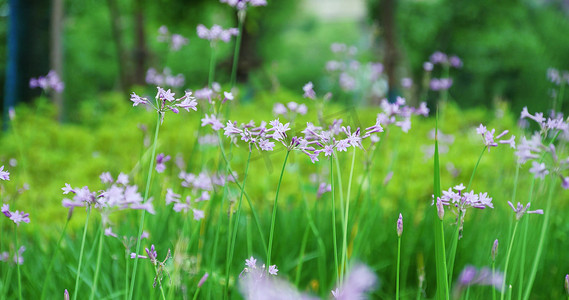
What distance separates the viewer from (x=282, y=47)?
25.2m

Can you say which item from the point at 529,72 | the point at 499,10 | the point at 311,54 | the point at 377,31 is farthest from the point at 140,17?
the point at 311,54

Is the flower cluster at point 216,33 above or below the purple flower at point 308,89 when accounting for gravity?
above

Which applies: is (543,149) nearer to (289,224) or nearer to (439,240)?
(439,240)

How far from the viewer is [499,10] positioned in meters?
12.5

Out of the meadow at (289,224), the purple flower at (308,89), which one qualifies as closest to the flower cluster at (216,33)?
the meadow at (289,224)

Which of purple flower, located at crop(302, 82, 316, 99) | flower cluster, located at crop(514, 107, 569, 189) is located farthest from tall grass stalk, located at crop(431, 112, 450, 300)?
purple flower, located at crop(302, 82, 316, 99)

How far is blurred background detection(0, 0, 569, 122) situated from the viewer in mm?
6758

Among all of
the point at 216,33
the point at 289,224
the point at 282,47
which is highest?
the point at 282,47

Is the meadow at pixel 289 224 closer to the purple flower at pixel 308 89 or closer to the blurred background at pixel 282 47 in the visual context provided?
the purple flower at pixel 308 89

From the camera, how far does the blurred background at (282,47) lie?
6.76 meters

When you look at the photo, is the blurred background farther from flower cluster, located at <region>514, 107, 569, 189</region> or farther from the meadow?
flower cluster, located at <region>514, 107, 569, 189</region>

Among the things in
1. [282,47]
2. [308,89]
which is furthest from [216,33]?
[282,47]

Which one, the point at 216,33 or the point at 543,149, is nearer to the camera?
the point at 543,149

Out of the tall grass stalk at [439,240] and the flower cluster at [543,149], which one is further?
the flower cluster at [543,149]
